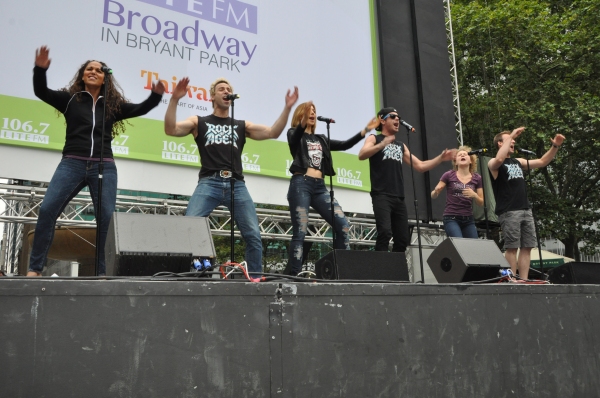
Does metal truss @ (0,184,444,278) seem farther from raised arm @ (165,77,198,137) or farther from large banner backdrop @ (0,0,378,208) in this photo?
raised arm @ (165,77,198,137)

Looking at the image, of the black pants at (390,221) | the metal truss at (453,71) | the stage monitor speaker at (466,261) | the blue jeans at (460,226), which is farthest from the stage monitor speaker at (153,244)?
the metal truss at (453,71)

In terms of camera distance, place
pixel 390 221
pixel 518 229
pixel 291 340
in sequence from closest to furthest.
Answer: pixel 291 340 < pixel 390 221 < pixel 518 229

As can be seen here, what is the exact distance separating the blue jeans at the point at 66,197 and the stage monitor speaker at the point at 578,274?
281 cm

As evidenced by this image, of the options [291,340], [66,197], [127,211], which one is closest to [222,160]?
[66,197]

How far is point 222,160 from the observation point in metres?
3.88

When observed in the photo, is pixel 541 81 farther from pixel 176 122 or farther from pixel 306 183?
pixel 176 122

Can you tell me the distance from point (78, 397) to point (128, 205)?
12.8ft

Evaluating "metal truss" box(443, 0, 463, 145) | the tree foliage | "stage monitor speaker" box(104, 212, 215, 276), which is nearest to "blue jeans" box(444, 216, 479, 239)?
"stage monitor speaker" box(104, 212, 215, 276)

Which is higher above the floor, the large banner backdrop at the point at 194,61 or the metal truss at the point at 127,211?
the large banner backdrop at the point at 194,61

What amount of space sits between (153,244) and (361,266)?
1.21 meters

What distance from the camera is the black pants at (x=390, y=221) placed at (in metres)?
4.34

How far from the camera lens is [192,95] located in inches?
217

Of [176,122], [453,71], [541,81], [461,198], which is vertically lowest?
[461,198]

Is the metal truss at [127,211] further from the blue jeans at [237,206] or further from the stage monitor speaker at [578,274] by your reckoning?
the stage monitor speaker at [578,274]
